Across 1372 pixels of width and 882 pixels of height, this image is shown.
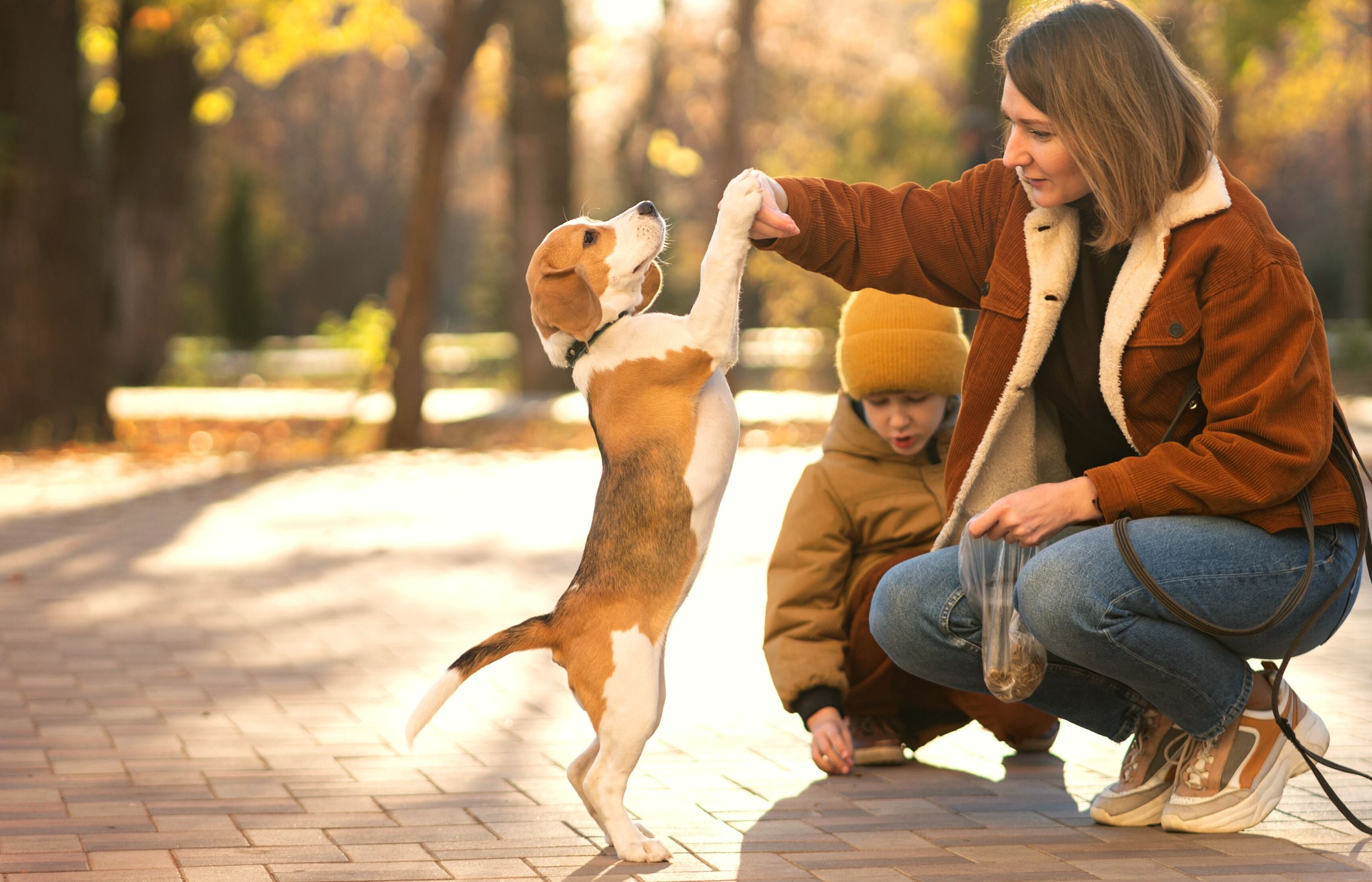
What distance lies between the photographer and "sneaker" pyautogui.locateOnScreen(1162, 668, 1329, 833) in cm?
359

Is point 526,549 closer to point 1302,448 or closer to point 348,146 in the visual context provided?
point 1302,448

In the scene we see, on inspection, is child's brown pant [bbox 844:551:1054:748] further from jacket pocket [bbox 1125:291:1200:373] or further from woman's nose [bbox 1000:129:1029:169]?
woman's nose [bbox 1000:129:1029:169]

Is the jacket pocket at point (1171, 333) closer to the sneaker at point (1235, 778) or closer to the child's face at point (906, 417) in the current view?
the sneaker at point (1235, 778)

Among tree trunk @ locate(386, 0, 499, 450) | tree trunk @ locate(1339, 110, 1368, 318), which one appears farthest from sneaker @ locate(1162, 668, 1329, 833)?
tree trunk @ locate(1339, 110, 1368, 318)

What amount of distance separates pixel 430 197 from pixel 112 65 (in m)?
11.5

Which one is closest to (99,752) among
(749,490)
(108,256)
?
(749,490)

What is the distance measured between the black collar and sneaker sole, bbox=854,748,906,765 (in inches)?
57.8

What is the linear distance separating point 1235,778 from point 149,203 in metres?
21.6

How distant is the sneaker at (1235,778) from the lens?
3.59 metres

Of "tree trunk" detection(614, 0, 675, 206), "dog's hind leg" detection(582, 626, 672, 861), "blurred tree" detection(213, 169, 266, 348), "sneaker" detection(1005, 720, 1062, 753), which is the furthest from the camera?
"blurred tree" detection(213, 169, 266, 348)

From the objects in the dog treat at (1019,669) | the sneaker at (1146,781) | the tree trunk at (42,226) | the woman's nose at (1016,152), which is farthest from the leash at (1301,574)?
the tree trunk at (42,226)

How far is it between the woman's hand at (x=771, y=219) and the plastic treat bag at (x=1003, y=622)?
2.72ft

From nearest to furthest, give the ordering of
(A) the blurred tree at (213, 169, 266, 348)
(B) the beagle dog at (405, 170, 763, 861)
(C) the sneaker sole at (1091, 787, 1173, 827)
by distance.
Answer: (B) the beagle dog at (405, 170, 763, 861) < (C) the sneaker sole at (1091, 787, 1173, 827) < (A) the blurred tree at (213, 169, 266, 348)

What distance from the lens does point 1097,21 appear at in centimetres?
345
